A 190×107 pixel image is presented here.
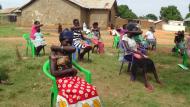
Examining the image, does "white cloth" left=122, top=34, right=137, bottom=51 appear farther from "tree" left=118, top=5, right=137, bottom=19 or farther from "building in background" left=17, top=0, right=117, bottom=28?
"tree" left=118, top=5, right=137, bottom=19

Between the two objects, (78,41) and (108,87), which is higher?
(78,41)

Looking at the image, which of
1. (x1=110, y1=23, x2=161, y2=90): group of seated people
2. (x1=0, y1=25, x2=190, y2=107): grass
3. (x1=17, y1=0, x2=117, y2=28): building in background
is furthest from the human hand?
(x1=17, y1=0, x2=117, y2=28): building in background

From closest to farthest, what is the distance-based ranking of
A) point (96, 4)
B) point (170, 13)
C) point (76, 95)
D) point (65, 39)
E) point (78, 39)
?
point (76, 95) → point (65, 39) → point (78, 39) → point (96, 4) → point (170, 13)

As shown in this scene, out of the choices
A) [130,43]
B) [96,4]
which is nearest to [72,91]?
[130,43]

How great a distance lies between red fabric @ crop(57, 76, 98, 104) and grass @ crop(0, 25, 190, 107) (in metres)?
1.73

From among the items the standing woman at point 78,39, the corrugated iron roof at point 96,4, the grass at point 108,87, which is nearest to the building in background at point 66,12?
the corrugated iron roof at point 96,4

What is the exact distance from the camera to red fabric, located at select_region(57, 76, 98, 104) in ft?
19.1

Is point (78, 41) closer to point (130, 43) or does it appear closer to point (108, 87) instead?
point (130, 43)

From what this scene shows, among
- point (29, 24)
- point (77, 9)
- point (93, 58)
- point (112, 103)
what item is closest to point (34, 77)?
point (112, 103)

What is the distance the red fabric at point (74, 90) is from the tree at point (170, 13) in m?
87.2

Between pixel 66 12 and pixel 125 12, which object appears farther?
pixel 125 12

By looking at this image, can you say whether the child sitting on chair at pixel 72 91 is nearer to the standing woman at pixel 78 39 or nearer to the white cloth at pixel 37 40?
the standing woman at pixel 78 39

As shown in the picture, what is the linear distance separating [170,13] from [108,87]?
86283 mm

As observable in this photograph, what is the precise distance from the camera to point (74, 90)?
5.85 metres
